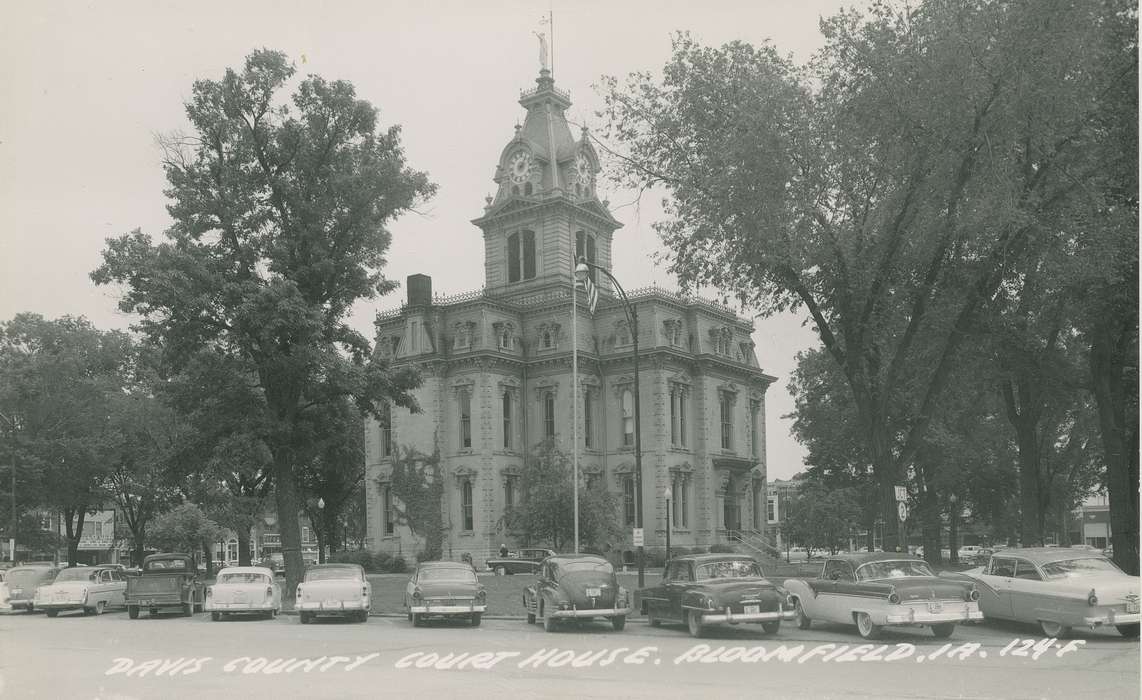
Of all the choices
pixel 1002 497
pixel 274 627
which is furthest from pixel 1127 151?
pixel 1002 497

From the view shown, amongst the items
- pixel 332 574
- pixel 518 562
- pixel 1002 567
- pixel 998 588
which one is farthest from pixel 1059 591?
pixel 518 562

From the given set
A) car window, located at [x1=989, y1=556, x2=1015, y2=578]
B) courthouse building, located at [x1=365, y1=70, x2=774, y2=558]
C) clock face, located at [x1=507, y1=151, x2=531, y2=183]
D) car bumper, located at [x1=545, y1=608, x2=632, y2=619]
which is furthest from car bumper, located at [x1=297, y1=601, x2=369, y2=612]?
clock face, located at [x1=507, y1=151, x2=531, y2=183]

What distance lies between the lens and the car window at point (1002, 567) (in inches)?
804

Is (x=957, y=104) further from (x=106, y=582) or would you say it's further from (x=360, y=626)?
(x=106, y=582)

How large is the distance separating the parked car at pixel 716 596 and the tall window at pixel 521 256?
41.0 meters

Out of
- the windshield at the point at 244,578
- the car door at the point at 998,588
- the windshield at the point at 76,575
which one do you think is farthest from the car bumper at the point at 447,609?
the windshield at the point at 76,575

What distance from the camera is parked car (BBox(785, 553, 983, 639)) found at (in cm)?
1861

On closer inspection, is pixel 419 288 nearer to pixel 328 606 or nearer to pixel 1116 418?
pixel 328 606

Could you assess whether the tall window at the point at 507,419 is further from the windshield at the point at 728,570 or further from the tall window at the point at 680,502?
the windshield at the point at 728,570

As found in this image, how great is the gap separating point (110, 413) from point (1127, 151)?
50957 millimetres

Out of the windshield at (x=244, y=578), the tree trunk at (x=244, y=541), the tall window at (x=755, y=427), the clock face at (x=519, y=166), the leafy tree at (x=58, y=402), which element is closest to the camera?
the windshield at (x=244, y=578)

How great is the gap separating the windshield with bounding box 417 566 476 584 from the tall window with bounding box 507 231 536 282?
3781cm

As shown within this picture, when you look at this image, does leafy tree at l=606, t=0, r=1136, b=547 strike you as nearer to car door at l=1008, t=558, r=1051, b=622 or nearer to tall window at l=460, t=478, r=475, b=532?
car door at l=1008, t=558, r=1051, b=622

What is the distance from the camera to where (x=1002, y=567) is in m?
20.8
